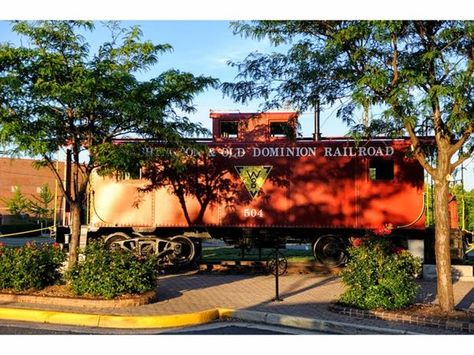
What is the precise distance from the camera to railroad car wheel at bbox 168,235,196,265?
16016 mm

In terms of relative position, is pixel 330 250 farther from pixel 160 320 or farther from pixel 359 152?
pixel 160 320

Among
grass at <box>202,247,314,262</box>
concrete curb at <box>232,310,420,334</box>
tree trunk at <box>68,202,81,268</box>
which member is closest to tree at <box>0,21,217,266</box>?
tree trunk at <box>68,202,81,268</box>

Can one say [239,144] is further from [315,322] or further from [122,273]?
[315,322]

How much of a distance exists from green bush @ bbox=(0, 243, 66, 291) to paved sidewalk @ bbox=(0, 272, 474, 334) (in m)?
0.81

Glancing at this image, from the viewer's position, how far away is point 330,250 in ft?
51.8

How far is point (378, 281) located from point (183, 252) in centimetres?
766

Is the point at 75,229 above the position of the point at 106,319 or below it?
above

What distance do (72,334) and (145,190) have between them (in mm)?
8158

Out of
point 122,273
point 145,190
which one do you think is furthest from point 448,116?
point 145,190

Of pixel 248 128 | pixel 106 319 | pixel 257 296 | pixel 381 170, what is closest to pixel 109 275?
pixel 106 319

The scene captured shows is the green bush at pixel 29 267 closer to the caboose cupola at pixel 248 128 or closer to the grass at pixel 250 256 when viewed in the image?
the caboose cupola at pixel 248 128

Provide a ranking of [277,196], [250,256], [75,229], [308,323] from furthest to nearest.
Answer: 1. [250,256]
2. [277,196]
3. [75,229]
4. [308,323]

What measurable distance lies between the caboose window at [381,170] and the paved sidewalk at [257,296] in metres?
2.95

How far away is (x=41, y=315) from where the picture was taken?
29.7ft
